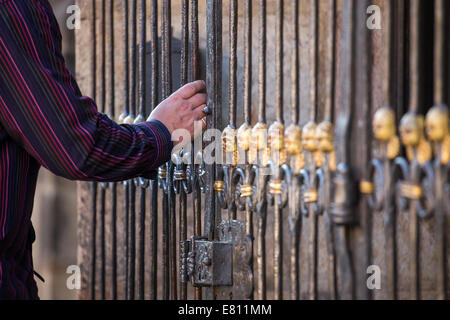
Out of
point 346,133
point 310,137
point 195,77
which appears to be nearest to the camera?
point 346,133

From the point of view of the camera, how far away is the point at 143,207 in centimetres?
289

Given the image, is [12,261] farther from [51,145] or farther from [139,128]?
[139,128]

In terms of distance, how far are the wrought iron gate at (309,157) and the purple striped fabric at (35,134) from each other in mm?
339

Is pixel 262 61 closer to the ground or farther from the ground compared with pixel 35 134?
farther from the ground

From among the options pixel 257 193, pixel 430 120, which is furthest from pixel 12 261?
pixel 430 120

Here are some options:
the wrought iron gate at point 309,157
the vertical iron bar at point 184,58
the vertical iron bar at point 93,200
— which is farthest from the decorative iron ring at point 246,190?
the vertical iron bar at point 93,200

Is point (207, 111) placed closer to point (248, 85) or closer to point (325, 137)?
point (248, 85)

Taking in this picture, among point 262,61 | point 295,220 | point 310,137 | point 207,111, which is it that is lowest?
point 295,220

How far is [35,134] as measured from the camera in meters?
2.15

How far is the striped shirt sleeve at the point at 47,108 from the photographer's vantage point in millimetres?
2133

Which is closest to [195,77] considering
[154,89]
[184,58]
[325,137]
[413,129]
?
[184,58]

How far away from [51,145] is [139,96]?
0.73 meters

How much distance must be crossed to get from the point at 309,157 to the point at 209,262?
2.02ft

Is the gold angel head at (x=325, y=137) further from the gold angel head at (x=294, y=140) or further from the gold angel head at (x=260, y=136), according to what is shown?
the gold angel head at (x=260, y=136)
